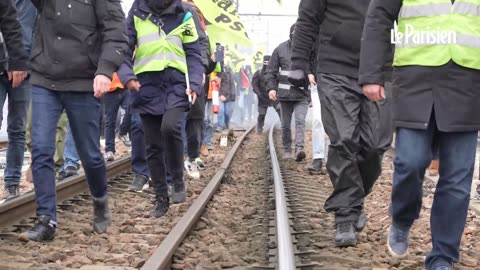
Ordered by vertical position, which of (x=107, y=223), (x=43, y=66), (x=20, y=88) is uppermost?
(x=43, y=66)

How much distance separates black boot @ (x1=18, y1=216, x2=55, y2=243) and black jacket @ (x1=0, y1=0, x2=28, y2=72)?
45.6 inches

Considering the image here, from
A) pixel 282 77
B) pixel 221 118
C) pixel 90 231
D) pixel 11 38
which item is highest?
pixel 11 38

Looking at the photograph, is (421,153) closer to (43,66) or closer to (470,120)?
(470,120)

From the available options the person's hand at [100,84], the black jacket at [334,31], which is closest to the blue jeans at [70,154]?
the person's hand at [100,84]

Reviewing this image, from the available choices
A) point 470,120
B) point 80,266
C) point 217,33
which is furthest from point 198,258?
point 217,33

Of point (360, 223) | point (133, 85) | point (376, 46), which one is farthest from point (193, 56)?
point (376, 46)

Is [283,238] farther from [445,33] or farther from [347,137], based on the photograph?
[445,33]

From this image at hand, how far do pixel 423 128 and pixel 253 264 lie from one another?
1.39 meters

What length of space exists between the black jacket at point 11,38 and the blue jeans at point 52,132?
50 centimetres

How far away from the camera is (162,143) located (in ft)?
19.6

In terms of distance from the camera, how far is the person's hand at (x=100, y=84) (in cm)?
445

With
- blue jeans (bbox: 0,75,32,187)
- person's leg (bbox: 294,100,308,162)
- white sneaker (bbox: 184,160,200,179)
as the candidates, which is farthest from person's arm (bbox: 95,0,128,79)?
person's leg (bbox: 294,100,308,162)

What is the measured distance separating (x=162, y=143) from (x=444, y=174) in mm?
2885

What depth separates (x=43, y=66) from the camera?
462 centimetres
